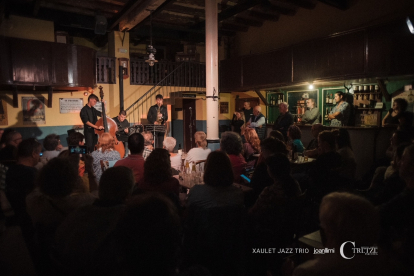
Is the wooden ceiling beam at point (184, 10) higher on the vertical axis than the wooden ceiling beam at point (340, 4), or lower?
higher

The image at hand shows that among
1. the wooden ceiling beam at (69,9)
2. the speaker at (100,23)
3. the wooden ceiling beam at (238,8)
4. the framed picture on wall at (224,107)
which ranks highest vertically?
the wooden ceiling beam at (69,9)

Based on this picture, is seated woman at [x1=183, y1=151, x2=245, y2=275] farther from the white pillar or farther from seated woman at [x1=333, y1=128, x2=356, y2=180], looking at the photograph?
the white pillar

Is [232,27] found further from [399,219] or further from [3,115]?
[399,219]

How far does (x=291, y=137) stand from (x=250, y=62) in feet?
16.7

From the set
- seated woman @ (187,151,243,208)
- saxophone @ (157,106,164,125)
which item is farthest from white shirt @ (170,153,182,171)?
saxophone @ (157,106,164,125)

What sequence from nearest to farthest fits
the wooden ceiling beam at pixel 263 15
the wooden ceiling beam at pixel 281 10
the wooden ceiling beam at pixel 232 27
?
the wooden ceiling beam at pixel 281 10 < the wooden ceiling beam at pixel 263 15 < the wooden ceiling beam at pixel 232 27

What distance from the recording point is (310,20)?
8.55 meters

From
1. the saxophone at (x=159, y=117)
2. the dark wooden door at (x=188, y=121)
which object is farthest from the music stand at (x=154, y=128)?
the dark wooden door at (x=188, y=121)

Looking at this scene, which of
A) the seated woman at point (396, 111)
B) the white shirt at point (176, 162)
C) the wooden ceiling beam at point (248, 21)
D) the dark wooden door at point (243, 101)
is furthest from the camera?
the dark wooden door at point (243, 101)

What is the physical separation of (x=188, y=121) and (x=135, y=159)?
798 cm

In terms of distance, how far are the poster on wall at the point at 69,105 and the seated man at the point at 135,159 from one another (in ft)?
19.9

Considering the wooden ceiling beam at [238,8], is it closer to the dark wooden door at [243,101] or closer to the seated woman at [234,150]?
the dark wooden door at [243,101]

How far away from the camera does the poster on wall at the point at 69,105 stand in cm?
843

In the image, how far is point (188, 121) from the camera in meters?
11.2
